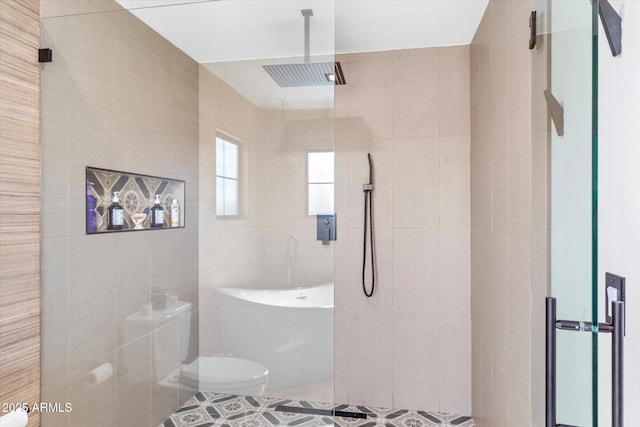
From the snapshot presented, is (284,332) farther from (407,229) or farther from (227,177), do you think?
(407,229)

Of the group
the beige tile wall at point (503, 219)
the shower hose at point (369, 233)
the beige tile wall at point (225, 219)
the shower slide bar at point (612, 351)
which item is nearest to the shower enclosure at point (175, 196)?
the beige tile wall at point (225, 219)

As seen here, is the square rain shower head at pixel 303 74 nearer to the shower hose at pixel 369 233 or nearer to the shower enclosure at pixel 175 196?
the shower enclosure at pixel 175 196

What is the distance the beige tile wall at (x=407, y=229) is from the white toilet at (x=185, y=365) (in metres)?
1.19

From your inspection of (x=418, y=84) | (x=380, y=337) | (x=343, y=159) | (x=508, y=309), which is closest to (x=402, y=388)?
(x=380, y=337)

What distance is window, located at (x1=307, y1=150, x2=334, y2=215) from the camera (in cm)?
138

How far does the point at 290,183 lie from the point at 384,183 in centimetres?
122

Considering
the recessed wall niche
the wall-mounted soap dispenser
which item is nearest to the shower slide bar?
the wall-mounted soap dispenser

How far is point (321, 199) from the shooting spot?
139cm

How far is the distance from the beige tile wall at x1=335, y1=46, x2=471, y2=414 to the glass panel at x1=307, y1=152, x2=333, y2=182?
3.67ft

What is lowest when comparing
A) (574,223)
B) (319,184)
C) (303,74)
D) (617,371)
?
(617,371)

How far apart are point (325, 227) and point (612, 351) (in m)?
0.91

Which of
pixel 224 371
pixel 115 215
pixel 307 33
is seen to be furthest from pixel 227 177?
pixel 224 371

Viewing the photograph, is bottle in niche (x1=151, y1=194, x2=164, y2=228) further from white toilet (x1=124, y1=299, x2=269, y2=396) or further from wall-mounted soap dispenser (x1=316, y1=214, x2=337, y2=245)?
wall-mounted soap dispenser (x1=316, y1=214, x2=337, y2=245)

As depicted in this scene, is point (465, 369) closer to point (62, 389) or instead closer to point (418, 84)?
point (418, 84)
